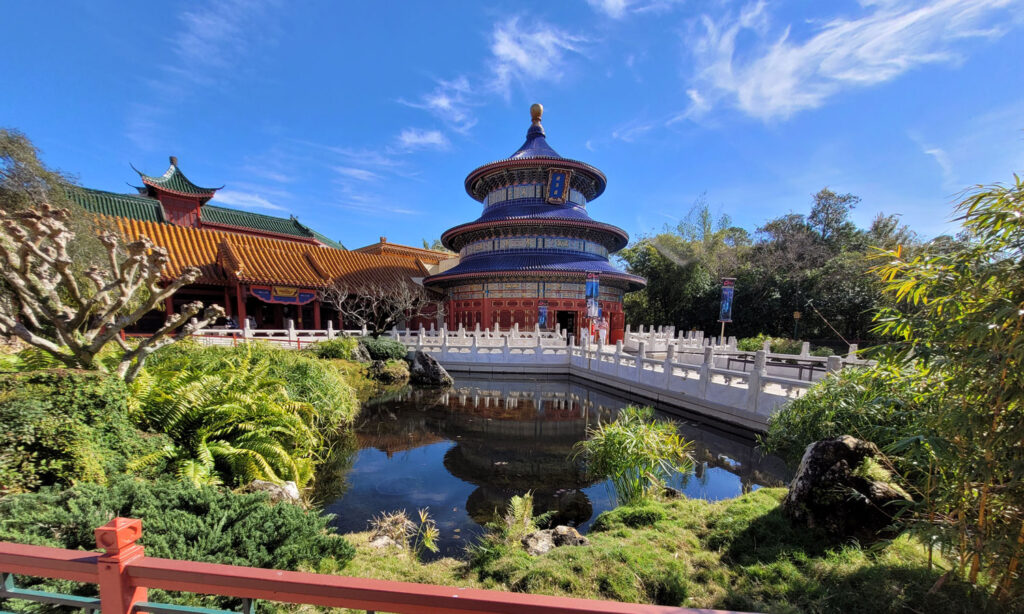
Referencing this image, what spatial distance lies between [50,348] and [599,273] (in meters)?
18.8

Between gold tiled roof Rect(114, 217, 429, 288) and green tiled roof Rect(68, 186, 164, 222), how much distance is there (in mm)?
4891

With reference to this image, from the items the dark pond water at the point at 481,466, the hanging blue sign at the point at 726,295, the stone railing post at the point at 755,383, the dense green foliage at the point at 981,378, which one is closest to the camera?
the dense green foliage at the point at 981,378

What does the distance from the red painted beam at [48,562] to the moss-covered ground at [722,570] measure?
2136 millimetres

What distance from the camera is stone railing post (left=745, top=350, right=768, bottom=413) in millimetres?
8172

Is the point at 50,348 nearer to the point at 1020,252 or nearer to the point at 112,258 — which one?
the point at 112,258

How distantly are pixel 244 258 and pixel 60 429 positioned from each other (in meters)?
17.8

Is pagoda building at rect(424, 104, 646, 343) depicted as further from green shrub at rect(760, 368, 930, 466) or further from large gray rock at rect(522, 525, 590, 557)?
large gray rock at rect(522, 525, 590, 557)

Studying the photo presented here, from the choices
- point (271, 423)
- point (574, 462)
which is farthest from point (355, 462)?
point (574, 462)

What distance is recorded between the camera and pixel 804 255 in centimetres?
2819

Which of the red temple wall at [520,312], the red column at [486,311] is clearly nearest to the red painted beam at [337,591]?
the red temple wall at [520,312]

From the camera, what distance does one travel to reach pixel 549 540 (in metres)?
4.15

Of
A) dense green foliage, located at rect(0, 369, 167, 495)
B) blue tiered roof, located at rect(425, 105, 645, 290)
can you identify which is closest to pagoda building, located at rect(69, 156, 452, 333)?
blue tiered roof, located at rect(425, 105, 645, 290)

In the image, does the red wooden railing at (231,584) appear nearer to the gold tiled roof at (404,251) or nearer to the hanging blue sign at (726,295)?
the hanging blue sign at (726,295)

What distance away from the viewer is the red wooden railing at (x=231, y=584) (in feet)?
4.14
